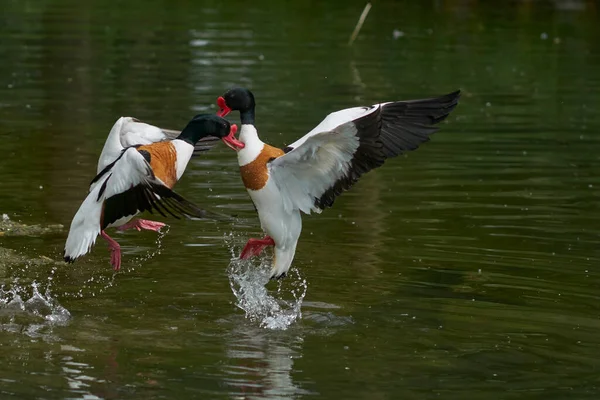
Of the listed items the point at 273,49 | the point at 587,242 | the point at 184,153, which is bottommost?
the point at 273,49

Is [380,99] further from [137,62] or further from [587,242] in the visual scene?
[587,242]

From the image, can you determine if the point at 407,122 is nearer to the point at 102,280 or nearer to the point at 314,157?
the point at 314,157

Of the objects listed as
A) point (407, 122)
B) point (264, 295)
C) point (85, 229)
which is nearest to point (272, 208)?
point (264, 295)

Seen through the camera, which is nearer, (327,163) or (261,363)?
(261,363)

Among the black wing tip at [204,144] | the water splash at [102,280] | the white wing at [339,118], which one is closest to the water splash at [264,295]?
the water splash at [102,280]

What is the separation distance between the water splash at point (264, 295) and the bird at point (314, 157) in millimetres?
157

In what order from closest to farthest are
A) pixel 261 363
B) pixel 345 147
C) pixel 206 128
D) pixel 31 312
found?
1. pixel 261 363
2. pixel 345 147
3. pixel 31 312
4. pixel 206 128

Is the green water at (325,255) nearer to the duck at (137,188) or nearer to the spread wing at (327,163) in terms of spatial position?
the duck at (137,188)

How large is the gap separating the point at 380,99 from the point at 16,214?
777 cm

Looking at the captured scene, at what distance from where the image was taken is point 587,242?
11000 mm

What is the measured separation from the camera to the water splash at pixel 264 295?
8789mm

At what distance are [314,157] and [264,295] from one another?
43.4 inches

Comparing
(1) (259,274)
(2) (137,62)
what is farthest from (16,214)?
(2) (137,62)

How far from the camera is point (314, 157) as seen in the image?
8609 mm
